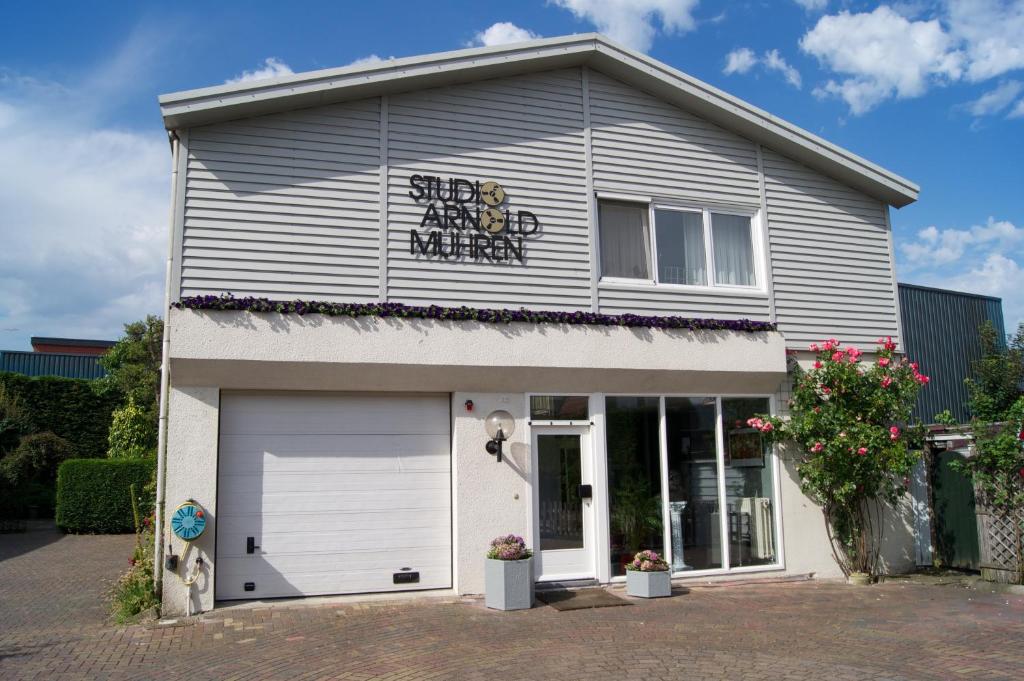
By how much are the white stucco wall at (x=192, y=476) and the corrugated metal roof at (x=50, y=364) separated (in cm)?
2159

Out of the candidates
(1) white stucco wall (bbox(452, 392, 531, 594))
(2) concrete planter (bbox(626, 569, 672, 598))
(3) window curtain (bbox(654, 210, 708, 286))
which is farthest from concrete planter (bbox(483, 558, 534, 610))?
(3) window curtain (bbox(654, 210, 708, 286))

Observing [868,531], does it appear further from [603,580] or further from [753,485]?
[603,580]

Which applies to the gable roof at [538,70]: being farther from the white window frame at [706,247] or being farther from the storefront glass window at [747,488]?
the storefront glass window at [747,488]

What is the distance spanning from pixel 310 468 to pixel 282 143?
396 cm

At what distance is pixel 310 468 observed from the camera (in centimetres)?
1035

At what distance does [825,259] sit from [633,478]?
4531mm

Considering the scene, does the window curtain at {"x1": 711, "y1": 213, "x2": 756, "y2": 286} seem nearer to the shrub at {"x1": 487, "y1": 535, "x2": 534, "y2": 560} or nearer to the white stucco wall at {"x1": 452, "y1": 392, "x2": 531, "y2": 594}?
the white stucco wall at {"x1": 452, "y1": 392, "x2": 531, "y2": 594}

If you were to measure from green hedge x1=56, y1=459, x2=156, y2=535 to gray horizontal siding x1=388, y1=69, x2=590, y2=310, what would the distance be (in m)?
10.9

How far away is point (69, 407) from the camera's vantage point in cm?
2138

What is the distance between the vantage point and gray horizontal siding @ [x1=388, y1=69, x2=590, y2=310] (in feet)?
35.0

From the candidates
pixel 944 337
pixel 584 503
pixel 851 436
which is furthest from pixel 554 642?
pixel 944 337

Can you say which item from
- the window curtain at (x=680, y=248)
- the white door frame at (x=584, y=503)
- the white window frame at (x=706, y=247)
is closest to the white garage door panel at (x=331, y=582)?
the white door frame at (x=584, y=503)

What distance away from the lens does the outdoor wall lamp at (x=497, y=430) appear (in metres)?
10.7

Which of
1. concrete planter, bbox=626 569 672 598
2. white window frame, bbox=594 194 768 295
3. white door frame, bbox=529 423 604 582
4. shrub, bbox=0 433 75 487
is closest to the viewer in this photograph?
concrete planter, bbox=626 569 672 598
